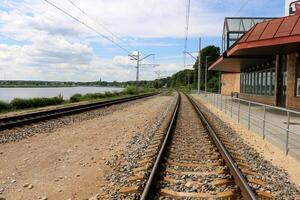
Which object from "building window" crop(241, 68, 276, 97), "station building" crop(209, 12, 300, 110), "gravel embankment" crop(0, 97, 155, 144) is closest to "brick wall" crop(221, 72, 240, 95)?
"building window" crop(241, 68, 276, 97)

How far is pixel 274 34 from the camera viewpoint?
2270 centimetres

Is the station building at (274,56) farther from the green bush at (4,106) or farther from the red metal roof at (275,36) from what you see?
the green bush at (4,106)

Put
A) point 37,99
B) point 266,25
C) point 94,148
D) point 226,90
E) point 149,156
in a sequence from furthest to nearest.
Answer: point 226,90 < point 37,99 < point 266,25 < point 94,148 < point 149,156

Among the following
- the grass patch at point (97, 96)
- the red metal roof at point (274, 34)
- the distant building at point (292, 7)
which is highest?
the distant building at point (292, 7)

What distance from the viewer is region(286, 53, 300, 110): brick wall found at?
1043 inches

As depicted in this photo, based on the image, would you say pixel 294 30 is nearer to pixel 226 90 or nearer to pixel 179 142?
pixel 179 142

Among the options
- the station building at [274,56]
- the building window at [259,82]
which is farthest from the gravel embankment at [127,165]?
the building window at [259,82]

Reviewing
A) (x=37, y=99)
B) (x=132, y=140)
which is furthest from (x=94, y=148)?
(x=37, y=99)

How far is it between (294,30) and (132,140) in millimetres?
11959

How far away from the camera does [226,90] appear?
70.2 meters

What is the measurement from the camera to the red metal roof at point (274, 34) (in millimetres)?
21328

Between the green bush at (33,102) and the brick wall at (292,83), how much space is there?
1947cm

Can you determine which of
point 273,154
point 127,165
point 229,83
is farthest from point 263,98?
point 229,83

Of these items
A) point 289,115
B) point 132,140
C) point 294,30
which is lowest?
point 132,140
